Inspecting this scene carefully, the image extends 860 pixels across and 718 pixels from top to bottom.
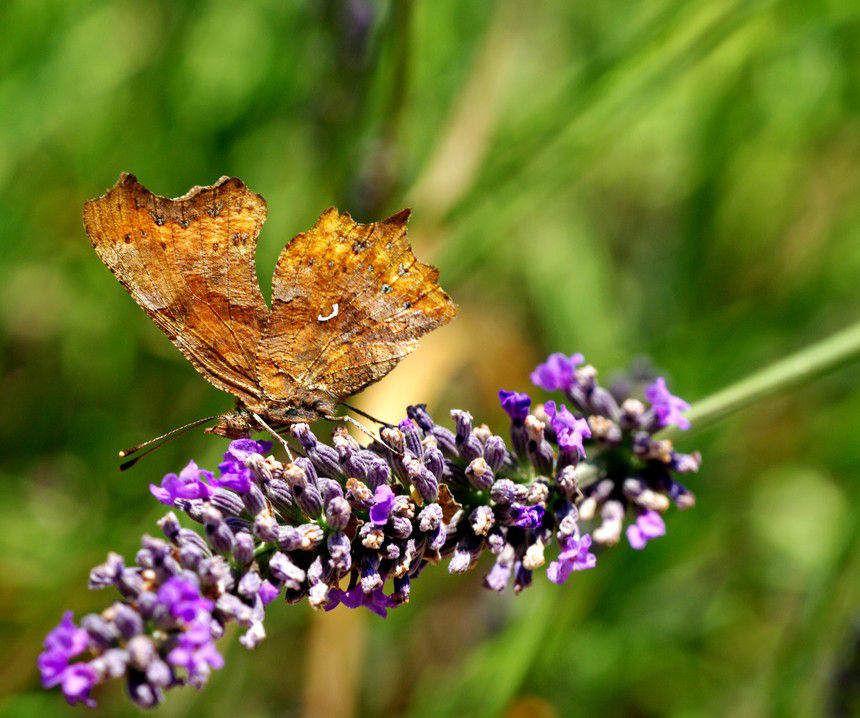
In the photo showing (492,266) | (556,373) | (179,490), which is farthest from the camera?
(492,266)

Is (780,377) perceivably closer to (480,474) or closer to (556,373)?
(556,373)

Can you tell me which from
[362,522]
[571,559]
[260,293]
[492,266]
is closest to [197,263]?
[260,293]

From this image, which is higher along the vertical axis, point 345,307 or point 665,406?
point 345,307

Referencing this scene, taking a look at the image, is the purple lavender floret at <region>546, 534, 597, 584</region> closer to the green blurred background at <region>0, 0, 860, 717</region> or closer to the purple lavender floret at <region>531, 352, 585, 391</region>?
the purple lavender floret at <region>531, 352, 585, 391</region>

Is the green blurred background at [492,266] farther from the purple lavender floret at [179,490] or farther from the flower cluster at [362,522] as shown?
the purple lavender floret at [179,490]

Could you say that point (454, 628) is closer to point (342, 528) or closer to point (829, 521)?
point (829, 521)

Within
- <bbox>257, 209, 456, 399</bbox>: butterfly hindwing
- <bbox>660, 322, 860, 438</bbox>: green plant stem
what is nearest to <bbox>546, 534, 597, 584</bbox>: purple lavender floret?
<bbox>660, 322, 860, 438</bbox>: green plant stem
